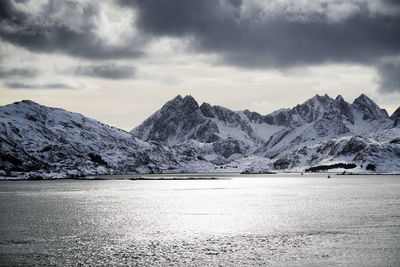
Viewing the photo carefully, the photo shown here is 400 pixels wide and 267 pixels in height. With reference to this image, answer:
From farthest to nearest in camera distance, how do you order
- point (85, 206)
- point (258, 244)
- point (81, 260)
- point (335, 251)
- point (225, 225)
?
1. point (85, 206)
2. point (225, 225)
3. point (258, 244)
4. point (335, 251)
5. point (81, 260)

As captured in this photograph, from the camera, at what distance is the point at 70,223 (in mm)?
92812

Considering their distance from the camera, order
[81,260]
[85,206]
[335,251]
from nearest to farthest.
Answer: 1. [81,260]
2. [335,251]
3. [85,206]

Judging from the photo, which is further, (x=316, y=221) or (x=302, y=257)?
(x=316, y=221)

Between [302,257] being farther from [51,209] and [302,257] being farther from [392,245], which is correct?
[51,209]

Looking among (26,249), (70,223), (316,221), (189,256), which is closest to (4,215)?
(70,223)

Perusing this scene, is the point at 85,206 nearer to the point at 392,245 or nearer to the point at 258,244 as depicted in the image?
the point at 258,244

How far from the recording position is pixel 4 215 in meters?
105

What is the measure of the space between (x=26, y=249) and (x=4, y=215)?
158 feet

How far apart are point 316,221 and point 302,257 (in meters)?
40.6

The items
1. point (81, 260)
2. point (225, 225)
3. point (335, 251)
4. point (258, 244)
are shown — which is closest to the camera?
point (81, 260)

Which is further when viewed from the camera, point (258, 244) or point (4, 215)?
point (4, 215)

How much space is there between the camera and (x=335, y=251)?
203ft

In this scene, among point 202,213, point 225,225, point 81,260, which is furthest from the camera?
point 202,213

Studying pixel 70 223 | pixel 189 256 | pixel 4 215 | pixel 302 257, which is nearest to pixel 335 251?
pixel 302 257
